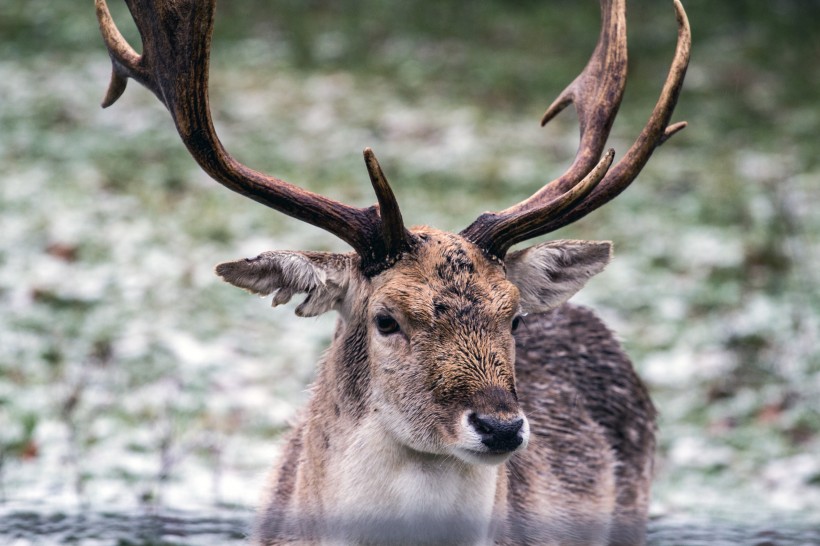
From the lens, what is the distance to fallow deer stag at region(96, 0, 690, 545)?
141 inches

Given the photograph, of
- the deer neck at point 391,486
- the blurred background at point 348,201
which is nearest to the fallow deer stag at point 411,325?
the deer neck at point 391,486

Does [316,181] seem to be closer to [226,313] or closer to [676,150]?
[226,313]

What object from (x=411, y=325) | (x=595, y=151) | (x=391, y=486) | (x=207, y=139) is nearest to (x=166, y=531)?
(x=391, y=486)

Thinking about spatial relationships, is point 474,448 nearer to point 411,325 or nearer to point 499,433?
point 499,433

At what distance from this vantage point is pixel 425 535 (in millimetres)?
3582

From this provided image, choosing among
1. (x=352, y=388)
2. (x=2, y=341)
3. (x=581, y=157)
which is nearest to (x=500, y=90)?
(x=2, y=341)

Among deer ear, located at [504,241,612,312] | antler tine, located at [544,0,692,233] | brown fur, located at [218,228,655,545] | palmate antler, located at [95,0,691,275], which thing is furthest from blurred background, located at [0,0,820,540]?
antler tine, located at [544,0,692,233]

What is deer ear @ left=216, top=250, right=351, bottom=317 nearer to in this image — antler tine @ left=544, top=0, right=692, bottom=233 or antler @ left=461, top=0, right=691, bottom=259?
antler @ left=461, top=0, right=691, bottom=259

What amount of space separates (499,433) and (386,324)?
1.95ft

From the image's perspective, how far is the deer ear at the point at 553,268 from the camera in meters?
A: 4.14

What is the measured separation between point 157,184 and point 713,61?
23.1 feet

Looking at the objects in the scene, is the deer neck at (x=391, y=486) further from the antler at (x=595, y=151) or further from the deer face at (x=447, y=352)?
the antler at (x=595, y=151)

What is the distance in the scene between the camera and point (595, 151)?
14.8 ft

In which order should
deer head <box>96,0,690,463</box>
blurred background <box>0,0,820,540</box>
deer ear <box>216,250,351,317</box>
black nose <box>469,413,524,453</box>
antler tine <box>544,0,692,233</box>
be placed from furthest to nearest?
blurred background <box>0,0,820,540</box> < antler tine <box>544,0,692,233</box> < deer ear <box>216,250,351,317</box> < deer head <box>96,0,690,463</box> < black nose <box>469,413,524,453</box>
